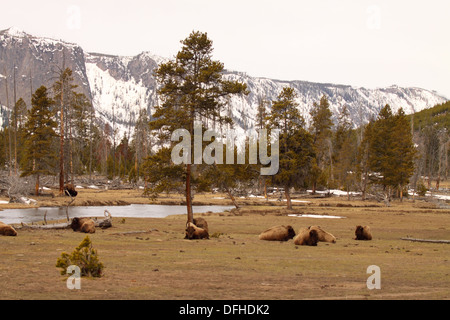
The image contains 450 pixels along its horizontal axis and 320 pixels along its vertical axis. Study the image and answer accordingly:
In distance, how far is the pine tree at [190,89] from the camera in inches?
1189

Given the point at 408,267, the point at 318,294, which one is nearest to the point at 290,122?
the point at 408,267

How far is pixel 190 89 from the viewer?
3105 cm

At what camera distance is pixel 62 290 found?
954 centimetres

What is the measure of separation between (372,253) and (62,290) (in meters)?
12.4

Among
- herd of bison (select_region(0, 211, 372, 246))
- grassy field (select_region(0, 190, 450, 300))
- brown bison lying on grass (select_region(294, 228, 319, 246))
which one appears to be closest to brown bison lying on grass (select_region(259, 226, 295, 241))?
herd of bison (select_region(0, 211, 372, 246))

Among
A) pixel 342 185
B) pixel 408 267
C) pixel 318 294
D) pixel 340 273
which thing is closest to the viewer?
pixel 318 294

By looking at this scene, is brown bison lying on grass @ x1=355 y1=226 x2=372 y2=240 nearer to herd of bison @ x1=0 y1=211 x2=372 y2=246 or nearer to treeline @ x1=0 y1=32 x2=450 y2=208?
herd of bison @ x1=0 y1=211 x2=372 y2=246

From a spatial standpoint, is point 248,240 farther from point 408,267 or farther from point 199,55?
point 199,55

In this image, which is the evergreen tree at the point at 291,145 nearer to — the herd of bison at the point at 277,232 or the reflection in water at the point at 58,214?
the reflection in water at the point at 58,214

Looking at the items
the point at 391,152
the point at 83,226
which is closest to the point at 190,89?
the point at 83,226

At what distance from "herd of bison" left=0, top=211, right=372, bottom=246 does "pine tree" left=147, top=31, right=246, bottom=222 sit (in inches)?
306

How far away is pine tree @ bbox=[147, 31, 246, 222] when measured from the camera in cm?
3020

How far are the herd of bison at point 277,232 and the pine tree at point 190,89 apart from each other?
777 centimetres
